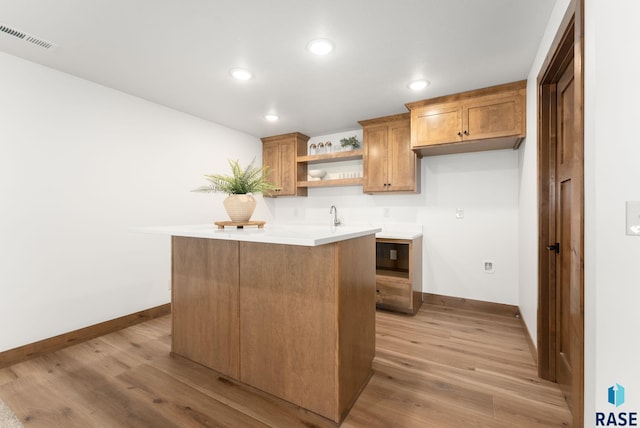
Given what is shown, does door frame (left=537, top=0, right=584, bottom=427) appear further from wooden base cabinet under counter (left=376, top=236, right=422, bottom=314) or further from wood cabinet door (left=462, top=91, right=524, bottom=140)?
wooden base cabinet under counter (left=376, top=236, right=422, bottom=314)

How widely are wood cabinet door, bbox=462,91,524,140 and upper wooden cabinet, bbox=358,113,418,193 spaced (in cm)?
71

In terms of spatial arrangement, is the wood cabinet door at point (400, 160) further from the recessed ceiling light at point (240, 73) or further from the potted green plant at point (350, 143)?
the recessed ceiling light at point (240, 73)

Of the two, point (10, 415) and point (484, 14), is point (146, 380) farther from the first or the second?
point (484, 14)

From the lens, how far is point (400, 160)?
3.47 meters

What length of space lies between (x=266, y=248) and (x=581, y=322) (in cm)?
157

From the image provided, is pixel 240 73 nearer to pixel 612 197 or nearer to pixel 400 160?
pixel 400 160

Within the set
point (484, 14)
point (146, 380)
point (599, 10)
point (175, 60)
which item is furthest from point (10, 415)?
point (484, 14)

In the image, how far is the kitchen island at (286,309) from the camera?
154 cm

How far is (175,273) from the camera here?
87.5 inches

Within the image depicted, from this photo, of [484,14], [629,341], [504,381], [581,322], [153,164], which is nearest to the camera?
[629,341]

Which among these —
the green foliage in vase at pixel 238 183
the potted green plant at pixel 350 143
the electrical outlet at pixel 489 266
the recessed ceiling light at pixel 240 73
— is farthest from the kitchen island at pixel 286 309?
the potted green plant at pixel 350 143

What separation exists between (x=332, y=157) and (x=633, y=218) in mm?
3393

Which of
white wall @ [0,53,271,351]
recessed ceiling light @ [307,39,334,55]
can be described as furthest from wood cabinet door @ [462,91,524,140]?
white wall @ [0,53,271,351]

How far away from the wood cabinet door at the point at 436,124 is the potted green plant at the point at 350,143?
3.34 feet
